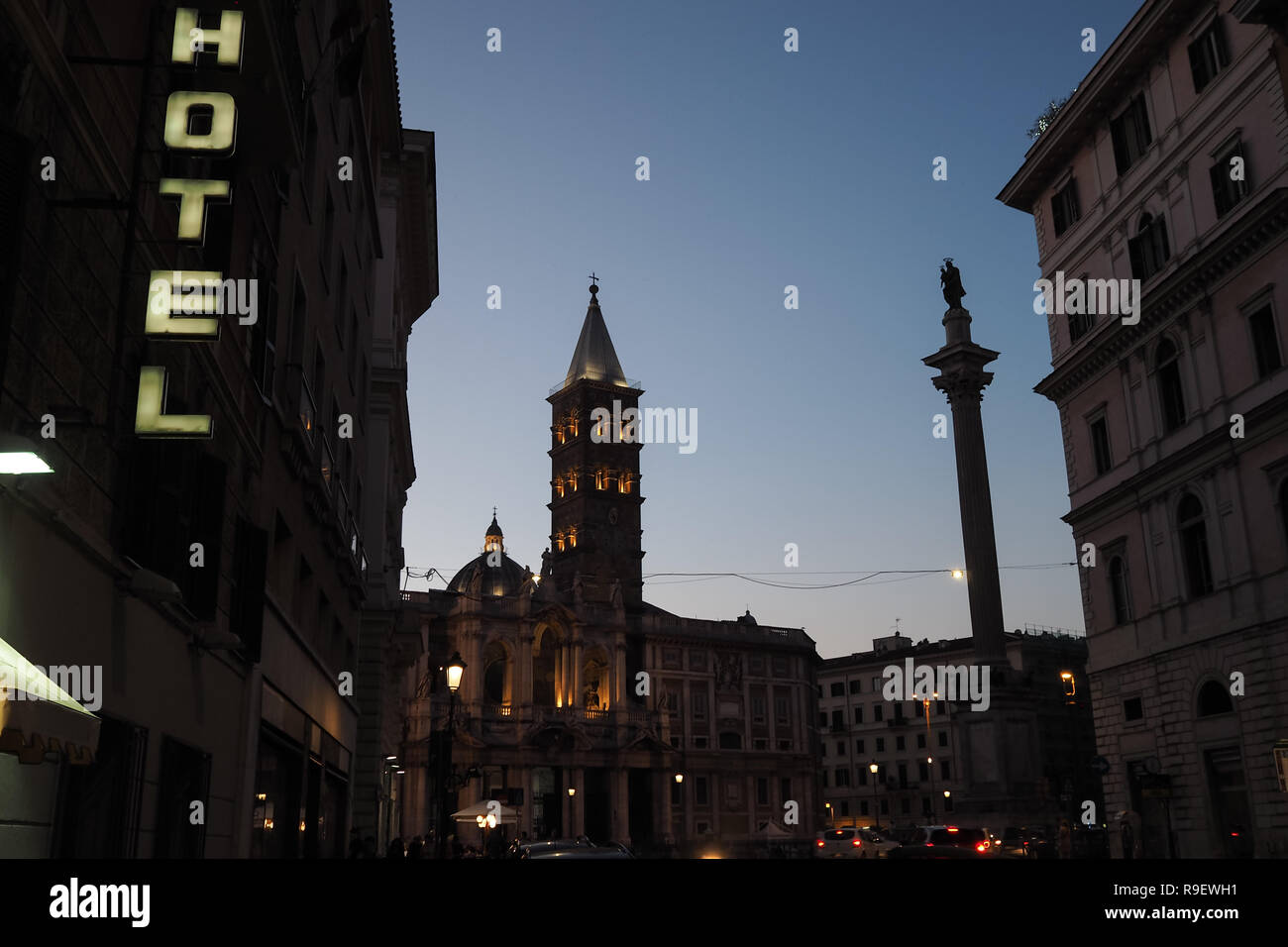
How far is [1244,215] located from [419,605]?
68.8 metres

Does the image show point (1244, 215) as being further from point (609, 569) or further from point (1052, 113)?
point (609, 569)

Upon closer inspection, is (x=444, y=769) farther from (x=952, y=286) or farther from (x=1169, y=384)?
(x=952, y=286)

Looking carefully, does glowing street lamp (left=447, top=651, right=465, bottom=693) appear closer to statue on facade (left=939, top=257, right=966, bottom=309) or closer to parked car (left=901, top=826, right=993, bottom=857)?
parked car (left=901, top=826, right=993, bottom=857)

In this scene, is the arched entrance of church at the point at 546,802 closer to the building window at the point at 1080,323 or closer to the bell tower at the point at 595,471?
the bell tower at the point at 595,471

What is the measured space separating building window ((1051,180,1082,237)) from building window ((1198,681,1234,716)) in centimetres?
1740

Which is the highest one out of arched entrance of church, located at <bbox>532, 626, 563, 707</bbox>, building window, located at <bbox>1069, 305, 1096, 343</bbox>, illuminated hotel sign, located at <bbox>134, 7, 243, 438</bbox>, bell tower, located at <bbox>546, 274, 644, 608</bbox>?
bell tower, located at <bbox>546, 274, 644, 608</bbox>

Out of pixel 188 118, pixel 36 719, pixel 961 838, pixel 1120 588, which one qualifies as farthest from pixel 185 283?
pixel 1120 588

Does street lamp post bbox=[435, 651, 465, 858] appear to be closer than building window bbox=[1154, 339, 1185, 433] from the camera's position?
Yes

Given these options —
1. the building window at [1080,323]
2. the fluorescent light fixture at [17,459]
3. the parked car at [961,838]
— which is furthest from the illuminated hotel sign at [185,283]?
the building window at [1080,323]

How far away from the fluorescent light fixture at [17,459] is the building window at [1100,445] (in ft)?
118

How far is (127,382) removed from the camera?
10141 millimetres

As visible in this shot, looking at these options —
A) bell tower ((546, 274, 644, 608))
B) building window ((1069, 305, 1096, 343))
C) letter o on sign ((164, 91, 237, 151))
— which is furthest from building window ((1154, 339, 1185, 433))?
bell tower ((546, 274, 644, 608))

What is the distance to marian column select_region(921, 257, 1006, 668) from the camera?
42688 millimetres
